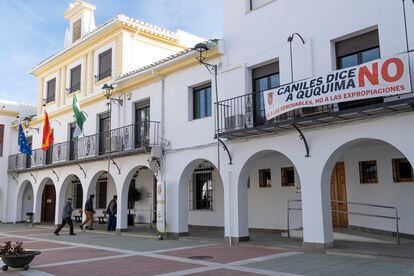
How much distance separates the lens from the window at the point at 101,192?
2295cm

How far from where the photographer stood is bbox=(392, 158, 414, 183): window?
38.3 ft

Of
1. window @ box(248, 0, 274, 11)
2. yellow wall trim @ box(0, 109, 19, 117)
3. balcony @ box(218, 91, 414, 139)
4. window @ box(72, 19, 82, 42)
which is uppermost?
window @ box(72, 19, 82, 42)

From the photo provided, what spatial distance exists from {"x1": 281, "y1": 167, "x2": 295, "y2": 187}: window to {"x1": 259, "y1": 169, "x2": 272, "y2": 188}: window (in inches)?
24.4

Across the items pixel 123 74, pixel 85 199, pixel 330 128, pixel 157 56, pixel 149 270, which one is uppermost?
pixel 157 56

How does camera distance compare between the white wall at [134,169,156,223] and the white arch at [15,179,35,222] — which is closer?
the white wall at [134,169,156,223]

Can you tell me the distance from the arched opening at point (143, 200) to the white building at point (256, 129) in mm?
112

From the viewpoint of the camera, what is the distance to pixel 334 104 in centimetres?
1044

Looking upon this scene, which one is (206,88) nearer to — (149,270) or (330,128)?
(330,128)

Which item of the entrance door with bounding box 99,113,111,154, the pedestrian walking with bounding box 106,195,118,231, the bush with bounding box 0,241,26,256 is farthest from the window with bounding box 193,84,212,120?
the bush with bounding box 0,241,26,256

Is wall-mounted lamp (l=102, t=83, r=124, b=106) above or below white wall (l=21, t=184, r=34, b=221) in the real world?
above

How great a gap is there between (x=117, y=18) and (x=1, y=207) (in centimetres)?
1506

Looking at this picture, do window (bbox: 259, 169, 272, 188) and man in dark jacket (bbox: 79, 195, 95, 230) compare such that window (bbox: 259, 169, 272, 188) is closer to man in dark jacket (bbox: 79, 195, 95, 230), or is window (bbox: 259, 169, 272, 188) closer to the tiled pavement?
the tiled pavement

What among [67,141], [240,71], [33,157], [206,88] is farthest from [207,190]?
[33,157]

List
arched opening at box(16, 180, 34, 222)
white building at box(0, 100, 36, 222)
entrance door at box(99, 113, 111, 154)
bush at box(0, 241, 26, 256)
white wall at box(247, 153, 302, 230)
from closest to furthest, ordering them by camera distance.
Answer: bush at box(0, 241, 26, 256)
white wall at box(247, 153, 302, 230)
entrance door at box(99, 113, 111, 154)
arched opening at box(16, 180, 34, 222)
white building at box(0, 100, 36, 222)
